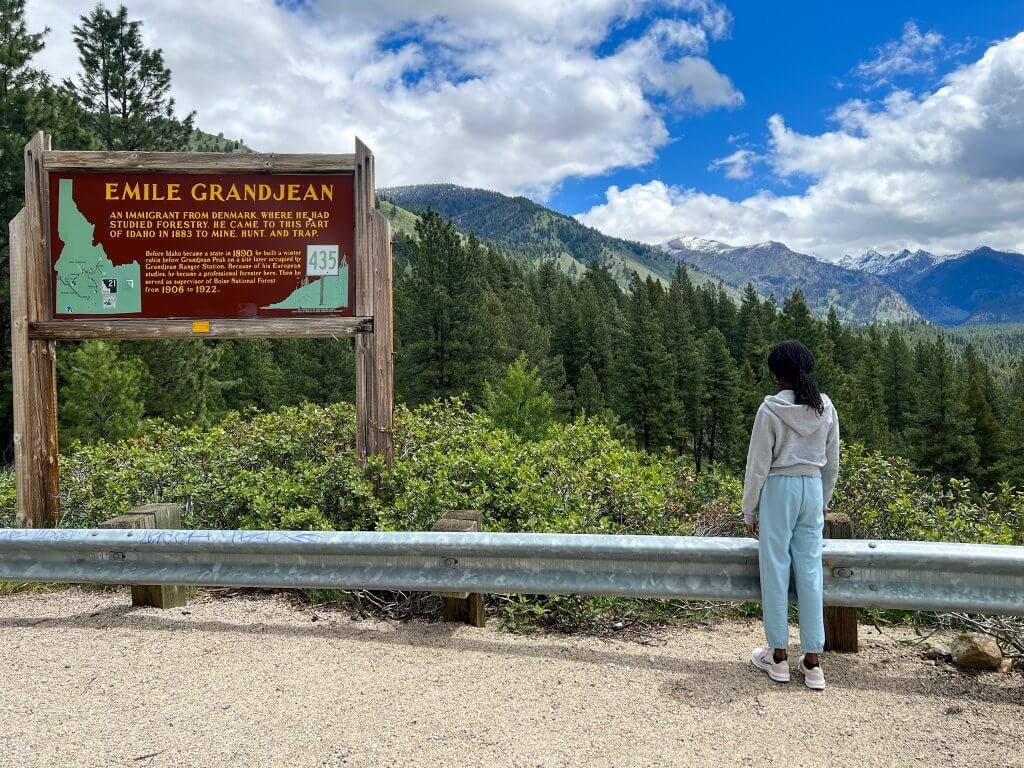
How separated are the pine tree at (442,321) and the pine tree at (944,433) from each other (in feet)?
104

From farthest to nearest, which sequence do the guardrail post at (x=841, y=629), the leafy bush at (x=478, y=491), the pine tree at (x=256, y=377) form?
the pine tree at (x=256, y=377), the leafy bush at (x=478, y=491), the guardrail post at (x=841, y=629)

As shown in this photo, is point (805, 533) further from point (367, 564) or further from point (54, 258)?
point (54, 258)

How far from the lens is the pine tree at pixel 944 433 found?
46000mm

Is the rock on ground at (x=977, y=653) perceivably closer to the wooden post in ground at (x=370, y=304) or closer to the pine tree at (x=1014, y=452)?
the wooden post in ground at (x=370, y=304)

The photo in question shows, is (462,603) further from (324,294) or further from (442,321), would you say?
(442,321)

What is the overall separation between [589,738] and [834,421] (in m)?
1.90

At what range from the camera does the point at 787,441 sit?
3.31 m

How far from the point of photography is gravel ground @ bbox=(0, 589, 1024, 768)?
264 cm

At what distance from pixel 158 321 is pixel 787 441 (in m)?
5.14

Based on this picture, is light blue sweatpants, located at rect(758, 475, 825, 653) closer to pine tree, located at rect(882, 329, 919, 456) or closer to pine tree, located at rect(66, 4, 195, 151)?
pine tree, located at rect(66, 4, 195, 151)

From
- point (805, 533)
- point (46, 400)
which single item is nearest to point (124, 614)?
point (46, 400)

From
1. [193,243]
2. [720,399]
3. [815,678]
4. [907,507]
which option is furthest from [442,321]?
[815,678]

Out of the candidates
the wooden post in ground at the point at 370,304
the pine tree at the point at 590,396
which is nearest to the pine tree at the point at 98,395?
the wooden post in ground at the point at 370,304

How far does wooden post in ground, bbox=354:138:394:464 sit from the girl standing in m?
3.40
